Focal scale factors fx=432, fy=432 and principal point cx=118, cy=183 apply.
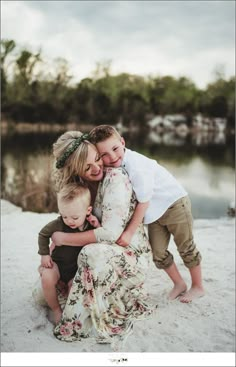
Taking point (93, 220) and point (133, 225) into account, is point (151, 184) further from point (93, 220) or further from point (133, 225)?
point (93, 220)

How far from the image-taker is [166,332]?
104 inches

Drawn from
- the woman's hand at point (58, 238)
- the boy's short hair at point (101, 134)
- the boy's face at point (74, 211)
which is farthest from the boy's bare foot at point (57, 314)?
the boy's short hair at point (101, 134)

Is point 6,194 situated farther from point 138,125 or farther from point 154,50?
point 138,125

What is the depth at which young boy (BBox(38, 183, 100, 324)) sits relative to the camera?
93.1 inches

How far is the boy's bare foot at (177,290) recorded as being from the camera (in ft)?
10.1

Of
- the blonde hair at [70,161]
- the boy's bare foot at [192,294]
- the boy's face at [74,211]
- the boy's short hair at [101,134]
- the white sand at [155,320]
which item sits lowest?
the white sand at [155,320]

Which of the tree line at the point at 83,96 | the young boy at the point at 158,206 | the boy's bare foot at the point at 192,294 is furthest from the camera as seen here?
the tree line at the point at 83,96

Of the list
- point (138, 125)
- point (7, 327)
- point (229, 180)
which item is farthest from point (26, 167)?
point (138, 125)

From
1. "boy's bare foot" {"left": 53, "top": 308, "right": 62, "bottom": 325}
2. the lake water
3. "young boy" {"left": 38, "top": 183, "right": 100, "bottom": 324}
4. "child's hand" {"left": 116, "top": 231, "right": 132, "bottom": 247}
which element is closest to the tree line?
the lake water

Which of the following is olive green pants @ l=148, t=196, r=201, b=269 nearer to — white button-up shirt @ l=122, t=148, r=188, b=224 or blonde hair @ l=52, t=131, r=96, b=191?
white button-up shirt @ l=122, t=148, r=188, b=224

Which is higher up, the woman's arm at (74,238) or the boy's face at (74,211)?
the boy's face at (74,211)

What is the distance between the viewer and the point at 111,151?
2422 millimetres

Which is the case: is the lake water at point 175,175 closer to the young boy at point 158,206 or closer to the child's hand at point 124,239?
the young boy at point 158,206

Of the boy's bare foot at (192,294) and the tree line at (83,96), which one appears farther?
the tree line at (83,96)
